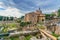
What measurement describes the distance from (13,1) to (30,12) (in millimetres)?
471

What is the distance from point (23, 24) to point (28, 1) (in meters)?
0.58

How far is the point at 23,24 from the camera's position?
326 cm

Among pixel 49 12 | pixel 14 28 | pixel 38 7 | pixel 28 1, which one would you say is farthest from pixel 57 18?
pixel 14 28

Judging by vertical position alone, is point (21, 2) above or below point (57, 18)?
above

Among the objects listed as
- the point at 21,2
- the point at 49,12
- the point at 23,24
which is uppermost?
the point at 21,2

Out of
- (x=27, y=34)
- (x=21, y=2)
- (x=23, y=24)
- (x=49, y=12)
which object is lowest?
(x=27, y=34)

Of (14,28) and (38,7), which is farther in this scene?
(38,7)

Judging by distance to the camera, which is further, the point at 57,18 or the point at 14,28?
the point at 57,18

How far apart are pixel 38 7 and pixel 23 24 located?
21.9 inches

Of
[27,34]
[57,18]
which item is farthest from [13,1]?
[57,18]

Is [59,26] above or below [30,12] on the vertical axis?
below

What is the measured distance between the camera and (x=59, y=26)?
10.8 ft

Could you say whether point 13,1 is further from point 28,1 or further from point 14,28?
point 14,28

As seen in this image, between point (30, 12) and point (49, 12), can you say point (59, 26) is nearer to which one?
point (49, 12)
